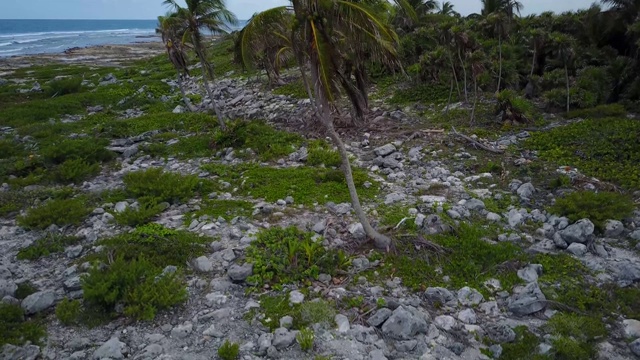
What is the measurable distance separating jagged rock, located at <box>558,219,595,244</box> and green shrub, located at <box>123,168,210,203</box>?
9069 millimetres

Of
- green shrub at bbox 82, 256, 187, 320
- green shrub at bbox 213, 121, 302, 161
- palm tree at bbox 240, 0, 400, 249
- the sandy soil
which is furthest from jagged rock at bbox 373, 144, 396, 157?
the sandy soil

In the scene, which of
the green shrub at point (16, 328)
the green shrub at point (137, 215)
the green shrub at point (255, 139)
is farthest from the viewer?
the green shrub at point (255, 139)

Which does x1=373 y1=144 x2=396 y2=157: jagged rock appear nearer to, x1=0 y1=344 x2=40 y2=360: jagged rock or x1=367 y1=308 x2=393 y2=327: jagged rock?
x1=367 y1=308 x2=393 y2=327: jagged rock

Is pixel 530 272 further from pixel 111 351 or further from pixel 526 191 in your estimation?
pixel 111 351

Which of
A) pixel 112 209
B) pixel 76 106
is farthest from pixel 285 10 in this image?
pixel 76 106

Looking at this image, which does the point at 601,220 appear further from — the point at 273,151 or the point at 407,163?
the point at 273,151

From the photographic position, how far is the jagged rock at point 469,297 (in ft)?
24.0

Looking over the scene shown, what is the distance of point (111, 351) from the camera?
20.0 feet

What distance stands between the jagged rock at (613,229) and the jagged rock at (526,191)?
2.05 metres

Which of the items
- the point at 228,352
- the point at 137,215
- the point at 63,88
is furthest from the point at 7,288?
the point at 63,88

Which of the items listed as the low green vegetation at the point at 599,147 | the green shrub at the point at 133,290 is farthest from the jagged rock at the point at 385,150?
the green shrub at the point at 133,290

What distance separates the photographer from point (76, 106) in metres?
26.9

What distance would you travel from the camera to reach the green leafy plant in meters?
7.91

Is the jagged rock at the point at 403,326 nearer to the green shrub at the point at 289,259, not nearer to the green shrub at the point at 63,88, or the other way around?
the green shrub at the point at 289,259
